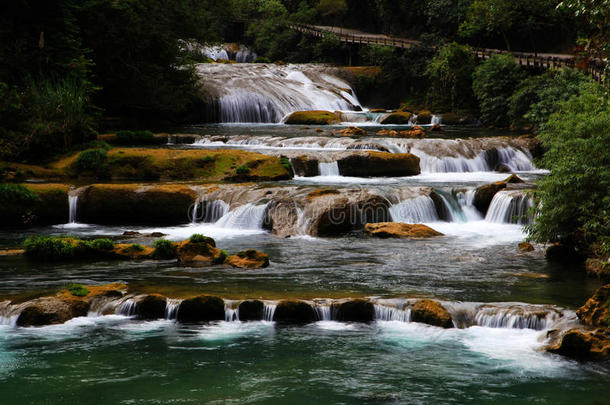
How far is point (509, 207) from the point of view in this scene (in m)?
20.4

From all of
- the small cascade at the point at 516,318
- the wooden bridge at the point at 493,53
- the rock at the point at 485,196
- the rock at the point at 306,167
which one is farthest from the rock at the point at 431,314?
the wooden bridge at the point at 493,53

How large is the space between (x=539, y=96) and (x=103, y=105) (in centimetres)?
2452

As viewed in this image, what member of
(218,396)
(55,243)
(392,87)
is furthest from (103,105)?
(218,396)

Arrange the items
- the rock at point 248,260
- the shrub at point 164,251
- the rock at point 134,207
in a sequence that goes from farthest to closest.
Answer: the rock at point 134,207, the shrub at point 164,251, the rock at point 248,260

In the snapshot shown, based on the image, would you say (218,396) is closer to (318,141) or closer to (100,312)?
→ (100,312)

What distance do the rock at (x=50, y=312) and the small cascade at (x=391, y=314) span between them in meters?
5.40

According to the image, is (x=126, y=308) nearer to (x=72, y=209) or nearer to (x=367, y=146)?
(x=72, y=209)

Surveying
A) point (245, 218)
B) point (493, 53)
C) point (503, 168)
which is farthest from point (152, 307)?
point (493, 53)

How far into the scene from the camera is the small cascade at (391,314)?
12.0 metres

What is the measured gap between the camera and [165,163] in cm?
2520

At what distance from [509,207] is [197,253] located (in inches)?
393

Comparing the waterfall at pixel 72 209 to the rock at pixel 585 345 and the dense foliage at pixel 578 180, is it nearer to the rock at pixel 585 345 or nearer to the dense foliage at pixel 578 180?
the dense foliage at pixel 578 180

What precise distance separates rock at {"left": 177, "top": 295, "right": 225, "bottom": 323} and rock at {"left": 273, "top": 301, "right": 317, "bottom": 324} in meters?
1.04

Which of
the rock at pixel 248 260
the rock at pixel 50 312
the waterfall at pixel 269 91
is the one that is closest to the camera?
the rock at pixel 50 312
